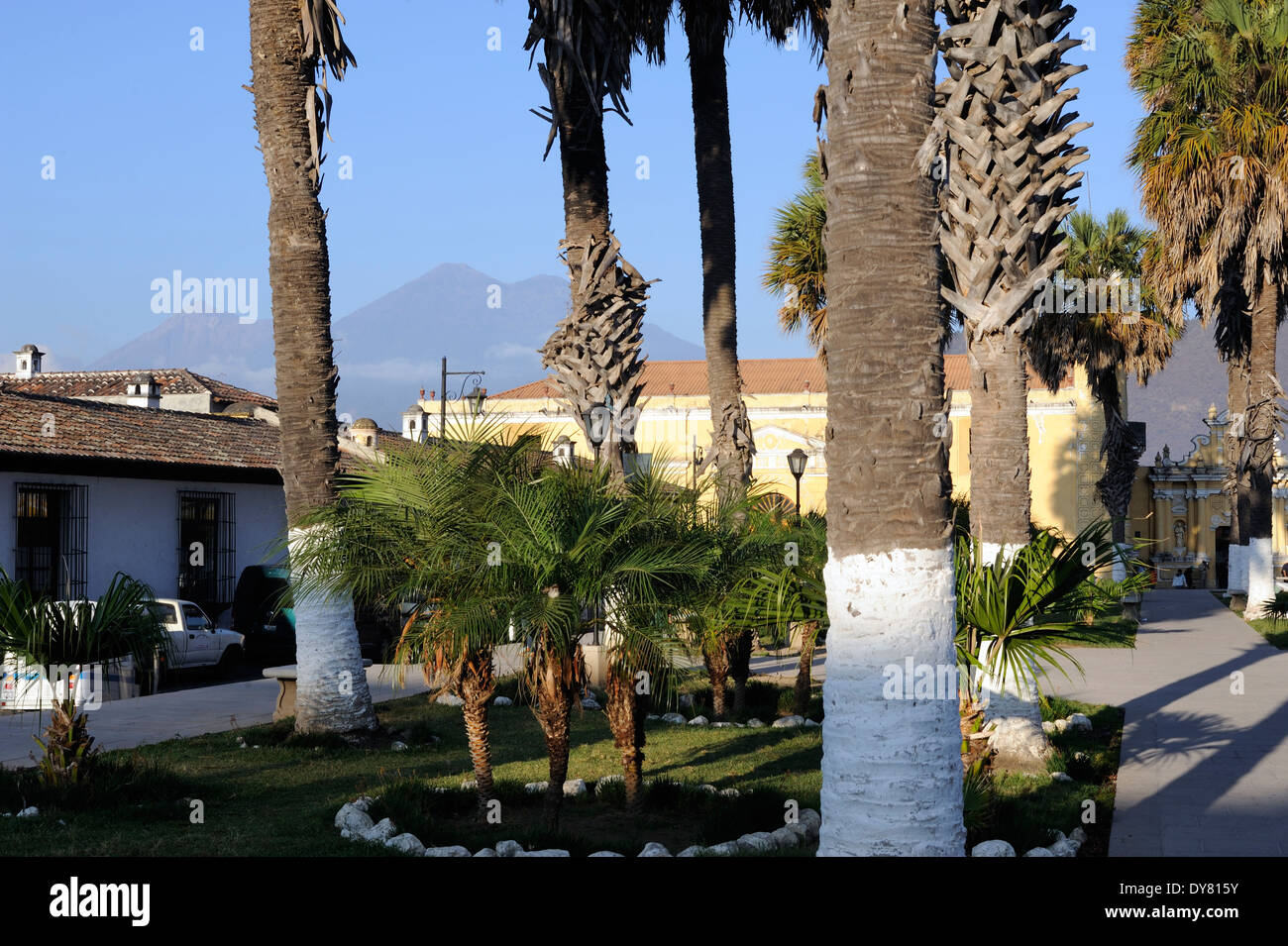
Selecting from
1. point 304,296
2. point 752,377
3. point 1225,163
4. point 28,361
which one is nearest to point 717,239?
point 304,296

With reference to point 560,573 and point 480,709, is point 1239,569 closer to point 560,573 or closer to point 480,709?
point 480,709

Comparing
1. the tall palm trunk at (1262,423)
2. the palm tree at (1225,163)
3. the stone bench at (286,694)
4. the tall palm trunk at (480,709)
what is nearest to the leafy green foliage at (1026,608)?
the tall palm trunk at (480,709)

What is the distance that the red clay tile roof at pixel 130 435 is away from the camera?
66.6 feet

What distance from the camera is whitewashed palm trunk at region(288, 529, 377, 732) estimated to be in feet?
36.4

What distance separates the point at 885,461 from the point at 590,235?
30.3 feet

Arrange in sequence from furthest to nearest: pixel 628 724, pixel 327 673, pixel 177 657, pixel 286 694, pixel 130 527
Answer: pixel 130 527 → pixel 177 657 → pixel 286 694 → pixel 327 673 → pixel 628 724

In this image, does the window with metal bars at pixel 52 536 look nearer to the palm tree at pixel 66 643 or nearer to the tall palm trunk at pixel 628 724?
the palm tree at pixel 66 643

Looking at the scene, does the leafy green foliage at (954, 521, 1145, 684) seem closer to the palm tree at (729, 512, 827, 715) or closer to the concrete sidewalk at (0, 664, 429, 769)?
the palm tree at (729, 512, 827, 715)

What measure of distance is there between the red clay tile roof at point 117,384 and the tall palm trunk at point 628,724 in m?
29.7

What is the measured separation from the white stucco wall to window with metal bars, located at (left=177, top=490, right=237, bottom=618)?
170 mm

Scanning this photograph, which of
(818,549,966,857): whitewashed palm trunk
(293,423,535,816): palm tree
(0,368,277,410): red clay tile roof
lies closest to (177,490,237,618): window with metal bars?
(0,368,277,410): red clay tile roof

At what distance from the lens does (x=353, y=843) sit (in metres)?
7.02

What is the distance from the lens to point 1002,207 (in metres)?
9.91

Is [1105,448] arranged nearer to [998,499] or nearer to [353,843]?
[998,499]
